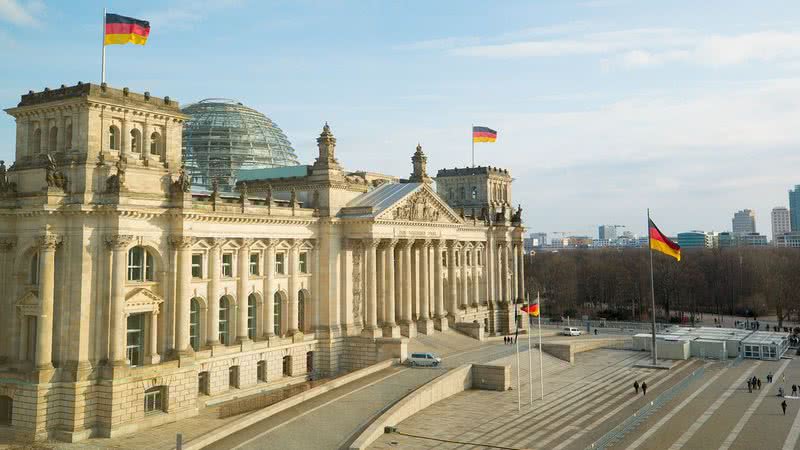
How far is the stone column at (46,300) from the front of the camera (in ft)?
143

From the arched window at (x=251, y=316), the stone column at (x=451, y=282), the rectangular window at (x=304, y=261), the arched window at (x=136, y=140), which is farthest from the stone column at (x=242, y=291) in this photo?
the stone column at (x=451, y=282)

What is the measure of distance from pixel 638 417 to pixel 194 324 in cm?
3643

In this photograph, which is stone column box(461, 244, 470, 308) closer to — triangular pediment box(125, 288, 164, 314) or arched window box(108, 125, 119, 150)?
triangular pediment box(125, 288, 164, 314)

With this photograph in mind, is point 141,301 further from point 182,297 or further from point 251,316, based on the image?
point 251,316

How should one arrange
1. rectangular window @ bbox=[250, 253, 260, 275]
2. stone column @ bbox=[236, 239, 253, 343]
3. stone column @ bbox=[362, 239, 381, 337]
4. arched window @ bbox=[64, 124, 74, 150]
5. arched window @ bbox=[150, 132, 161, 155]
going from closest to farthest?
arched window @ bbox=[64, 124, 74, 150], arched window @ bbox=[150, 132, 161, 155], stone column @ bbox=[236, 239, 253, 343], rectangular window @ bbox=[250, 253, 260, 275], stone column @ bbox=[362, 239, 381, 337]

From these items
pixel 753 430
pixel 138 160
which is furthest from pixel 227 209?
pixel 753 430

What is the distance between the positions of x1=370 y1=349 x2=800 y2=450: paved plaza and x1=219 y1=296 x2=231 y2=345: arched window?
19094 millimetres

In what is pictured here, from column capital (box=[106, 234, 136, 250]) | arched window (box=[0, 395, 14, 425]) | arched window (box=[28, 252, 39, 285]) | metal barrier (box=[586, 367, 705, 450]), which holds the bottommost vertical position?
metal barrier (box=[586, 367, 705, 450])

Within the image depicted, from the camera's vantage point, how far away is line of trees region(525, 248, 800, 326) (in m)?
141

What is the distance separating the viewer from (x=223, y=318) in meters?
57.7

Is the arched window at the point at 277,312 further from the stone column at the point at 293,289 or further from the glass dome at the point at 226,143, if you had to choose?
the glass dome at the point at 226,143

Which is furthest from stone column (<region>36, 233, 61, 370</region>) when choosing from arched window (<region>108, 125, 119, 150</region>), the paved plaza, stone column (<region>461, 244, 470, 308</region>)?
stone column (<region>461, 244, 470, 308</region>)

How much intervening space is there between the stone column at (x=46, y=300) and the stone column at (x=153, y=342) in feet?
21.4

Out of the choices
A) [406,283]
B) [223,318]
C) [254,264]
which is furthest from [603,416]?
[254,264]
